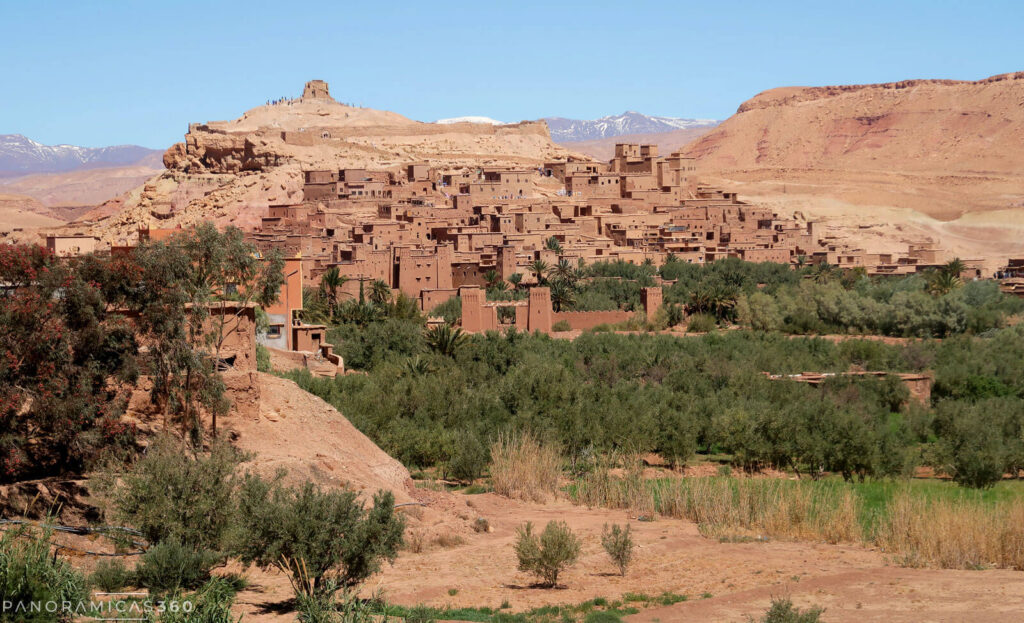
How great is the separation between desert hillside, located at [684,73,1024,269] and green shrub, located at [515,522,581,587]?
56843 mm

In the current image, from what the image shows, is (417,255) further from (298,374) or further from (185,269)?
(185,269)

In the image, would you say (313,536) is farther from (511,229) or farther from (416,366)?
(511,229)

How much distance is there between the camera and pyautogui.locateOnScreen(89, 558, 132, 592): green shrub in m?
9.30

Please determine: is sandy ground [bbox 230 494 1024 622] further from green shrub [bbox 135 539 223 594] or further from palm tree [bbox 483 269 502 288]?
palm tree [bbox 483 269 502 288]

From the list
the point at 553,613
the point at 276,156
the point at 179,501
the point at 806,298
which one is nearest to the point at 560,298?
the point at 806,298

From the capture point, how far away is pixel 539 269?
4256 cm

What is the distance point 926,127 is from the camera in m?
123

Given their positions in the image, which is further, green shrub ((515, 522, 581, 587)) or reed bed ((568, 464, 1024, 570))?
reed bed ((568, 464, 1024, 570))

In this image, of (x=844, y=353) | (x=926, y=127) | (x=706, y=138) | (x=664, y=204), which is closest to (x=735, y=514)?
(x=844, y=353)

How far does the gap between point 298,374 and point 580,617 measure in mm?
11337

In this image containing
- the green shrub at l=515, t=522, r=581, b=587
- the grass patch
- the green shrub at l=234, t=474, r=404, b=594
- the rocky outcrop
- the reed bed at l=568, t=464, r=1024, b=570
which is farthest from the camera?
the rocky outcrop

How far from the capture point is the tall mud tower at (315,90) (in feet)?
310

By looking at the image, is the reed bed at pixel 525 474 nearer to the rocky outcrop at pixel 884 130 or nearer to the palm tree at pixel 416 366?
the palm tree at pixel 416 366

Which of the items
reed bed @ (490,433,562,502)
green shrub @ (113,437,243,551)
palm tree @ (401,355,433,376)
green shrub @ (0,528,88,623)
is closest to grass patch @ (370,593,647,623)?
green shrub @ (113,437,243,551)
